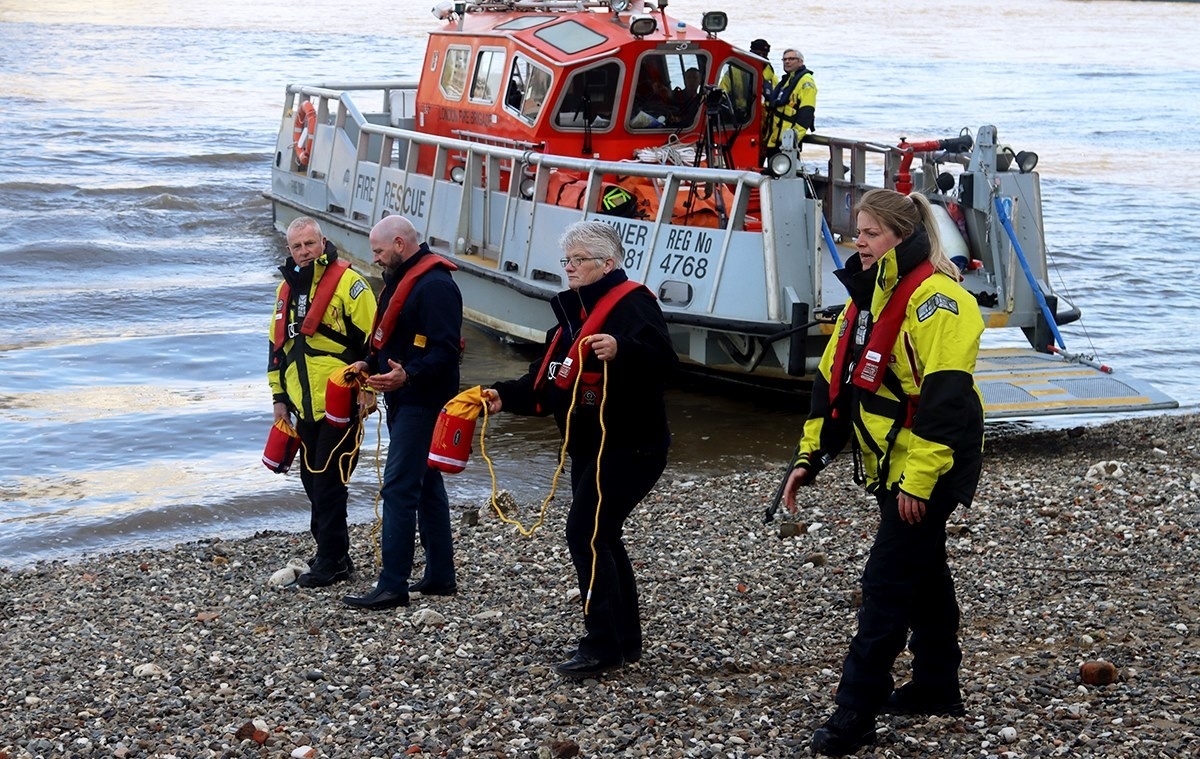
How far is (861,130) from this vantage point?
30875mm

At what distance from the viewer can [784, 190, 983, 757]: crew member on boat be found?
3.99m

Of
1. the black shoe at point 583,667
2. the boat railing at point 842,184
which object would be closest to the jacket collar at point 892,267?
the black shoe at point 583,667

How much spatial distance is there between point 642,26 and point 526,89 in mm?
1181

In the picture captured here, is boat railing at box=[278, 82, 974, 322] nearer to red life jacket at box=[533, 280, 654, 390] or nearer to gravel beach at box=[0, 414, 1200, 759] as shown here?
gravel beach at box=[0, 414, 1200, 759]

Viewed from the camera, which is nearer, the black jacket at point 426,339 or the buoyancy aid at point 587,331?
the buoyancy aid at point 587,331

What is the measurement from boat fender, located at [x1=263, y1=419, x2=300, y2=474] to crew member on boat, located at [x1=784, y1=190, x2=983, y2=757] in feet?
9.33

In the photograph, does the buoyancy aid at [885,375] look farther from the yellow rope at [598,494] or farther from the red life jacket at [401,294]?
the red life jacket at [401,294]

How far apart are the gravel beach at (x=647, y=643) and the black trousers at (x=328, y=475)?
0.23m

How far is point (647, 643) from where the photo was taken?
17.9ft

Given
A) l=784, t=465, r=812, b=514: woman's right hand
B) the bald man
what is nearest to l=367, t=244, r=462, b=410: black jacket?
the bald man

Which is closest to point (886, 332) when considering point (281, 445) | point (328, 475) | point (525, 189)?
point (328, 475)

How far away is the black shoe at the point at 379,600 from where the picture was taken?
5.93 meters

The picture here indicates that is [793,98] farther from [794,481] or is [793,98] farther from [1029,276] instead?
[794,481]

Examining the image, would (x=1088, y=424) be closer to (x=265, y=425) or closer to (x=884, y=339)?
(x=265, y=425)
